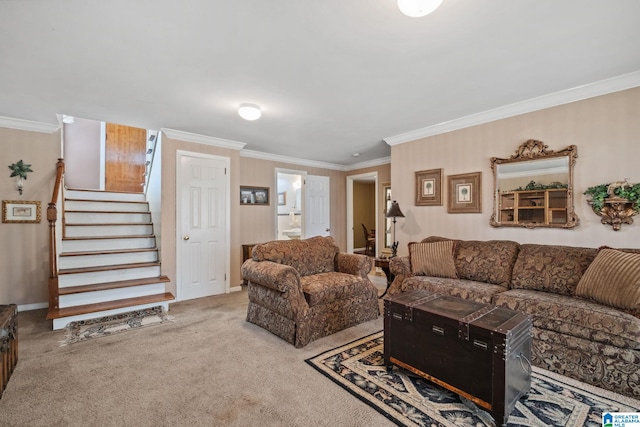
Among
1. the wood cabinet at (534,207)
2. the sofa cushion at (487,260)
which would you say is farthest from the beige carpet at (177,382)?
the wood cabinet at (534,207)

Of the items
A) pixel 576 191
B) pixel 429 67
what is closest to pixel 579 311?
pixel 576 191

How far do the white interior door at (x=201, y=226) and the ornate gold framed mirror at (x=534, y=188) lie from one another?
386cm

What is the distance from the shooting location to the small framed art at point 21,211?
3793 mm

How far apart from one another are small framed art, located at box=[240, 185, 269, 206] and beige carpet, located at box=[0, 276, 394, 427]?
264cm

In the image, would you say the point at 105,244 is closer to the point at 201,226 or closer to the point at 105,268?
the point at 105,268

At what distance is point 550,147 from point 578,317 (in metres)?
1.85

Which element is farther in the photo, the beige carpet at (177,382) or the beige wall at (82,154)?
the beige wall at (82,154)

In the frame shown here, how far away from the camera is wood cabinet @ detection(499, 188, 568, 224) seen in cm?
302

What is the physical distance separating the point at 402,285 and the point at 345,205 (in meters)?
3.78

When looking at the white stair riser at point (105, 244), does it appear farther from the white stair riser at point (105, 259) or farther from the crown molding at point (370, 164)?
the crown molding at point (370, 164)

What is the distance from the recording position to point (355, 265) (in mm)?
3486

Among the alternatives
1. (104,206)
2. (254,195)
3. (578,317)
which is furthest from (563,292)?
(104,206)

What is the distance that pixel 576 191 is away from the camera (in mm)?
2930

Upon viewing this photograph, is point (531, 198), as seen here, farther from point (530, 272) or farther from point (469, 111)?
point (469, 111)
